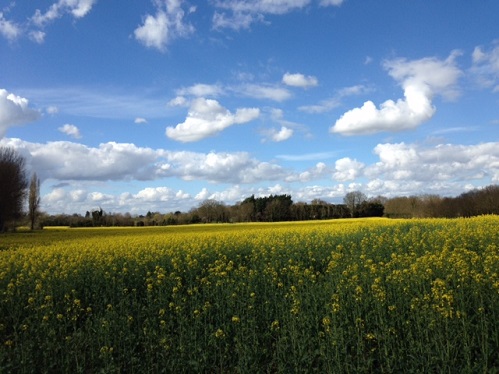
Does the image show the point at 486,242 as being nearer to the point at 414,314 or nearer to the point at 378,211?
the point at 414,314

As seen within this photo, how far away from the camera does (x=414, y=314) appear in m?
7.57

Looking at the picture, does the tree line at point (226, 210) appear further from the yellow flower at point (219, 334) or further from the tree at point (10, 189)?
the yellow flower at point (219, 334)

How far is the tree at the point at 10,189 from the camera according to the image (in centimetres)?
5697

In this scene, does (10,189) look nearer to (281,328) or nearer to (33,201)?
(33,201)

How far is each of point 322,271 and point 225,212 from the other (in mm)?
61318

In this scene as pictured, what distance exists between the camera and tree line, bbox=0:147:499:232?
5875 centimetres

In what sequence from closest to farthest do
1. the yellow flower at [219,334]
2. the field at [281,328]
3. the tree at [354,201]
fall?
the field at [281,328] < the yellow flower at [219,334] < the tree at [354,201]

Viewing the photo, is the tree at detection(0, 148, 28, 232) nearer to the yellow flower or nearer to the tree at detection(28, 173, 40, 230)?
the tree at detection(28, 173, 40, 230)

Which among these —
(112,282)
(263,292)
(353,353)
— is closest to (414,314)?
(353,353)

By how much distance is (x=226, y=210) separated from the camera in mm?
75438

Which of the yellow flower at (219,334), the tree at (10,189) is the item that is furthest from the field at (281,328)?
the tree at (10,189)

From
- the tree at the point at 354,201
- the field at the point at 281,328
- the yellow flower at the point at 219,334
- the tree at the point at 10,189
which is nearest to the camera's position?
the field at the point at 281,328

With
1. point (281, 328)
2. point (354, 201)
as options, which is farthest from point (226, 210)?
point (281, 328)

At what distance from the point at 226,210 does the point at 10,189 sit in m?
34.8
